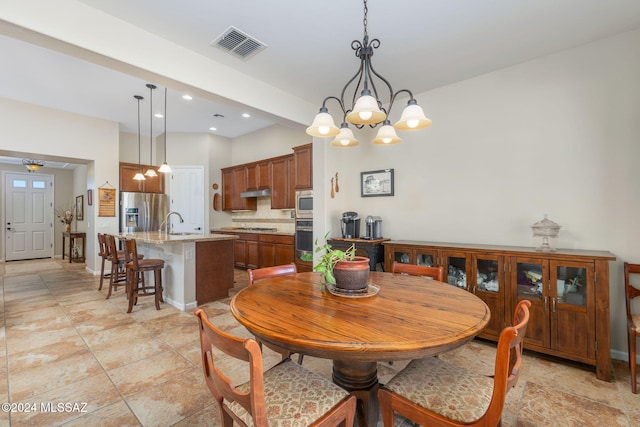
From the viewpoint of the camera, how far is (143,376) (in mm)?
2199

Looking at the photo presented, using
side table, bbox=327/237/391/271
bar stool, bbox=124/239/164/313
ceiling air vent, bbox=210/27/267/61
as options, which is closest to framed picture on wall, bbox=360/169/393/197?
side table, bbox=327/237/391/271

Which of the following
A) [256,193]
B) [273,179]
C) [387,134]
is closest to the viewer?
[387,134]

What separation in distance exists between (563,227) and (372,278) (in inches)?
84.0

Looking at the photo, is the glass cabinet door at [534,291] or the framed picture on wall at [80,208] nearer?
the glass cabinet door at [534,291]

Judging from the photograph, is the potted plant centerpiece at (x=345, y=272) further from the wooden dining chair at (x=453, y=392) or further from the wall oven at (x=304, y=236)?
the wall oven at (x=304, y=236)

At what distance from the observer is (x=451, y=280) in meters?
3.01

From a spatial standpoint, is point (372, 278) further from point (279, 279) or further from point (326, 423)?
point (326, 423)

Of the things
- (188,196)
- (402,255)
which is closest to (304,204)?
(402,255)

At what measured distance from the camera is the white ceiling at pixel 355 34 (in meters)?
2.21

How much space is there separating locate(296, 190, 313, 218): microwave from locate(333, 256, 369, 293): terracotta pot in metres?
3.26

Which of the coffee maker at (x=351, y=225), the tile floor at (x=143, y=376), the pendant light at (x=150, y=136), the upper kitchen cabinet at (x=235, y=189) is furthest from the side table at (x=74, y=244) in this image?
the coffee maker at (x=351, y=225)

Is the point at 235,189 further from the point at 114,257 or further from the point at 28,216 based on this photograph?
the point at 28,216

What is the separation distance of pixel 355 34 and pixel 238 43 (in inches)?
42.8

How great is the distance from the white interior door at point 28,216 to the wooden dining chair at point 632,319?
11988mm
